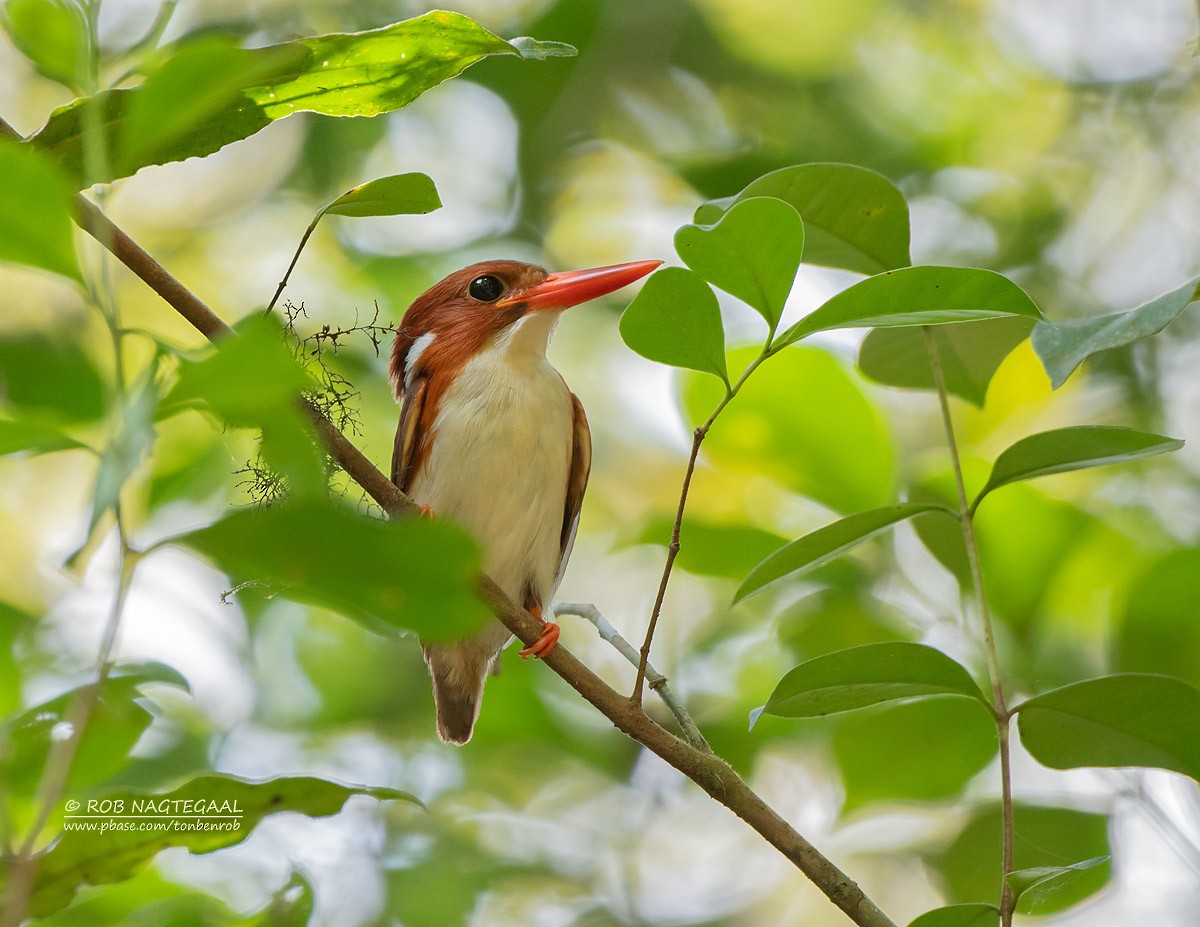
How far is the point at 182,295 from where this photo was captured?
113 cm

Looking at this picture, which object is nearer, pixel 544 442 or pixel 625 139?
pixel 544 442

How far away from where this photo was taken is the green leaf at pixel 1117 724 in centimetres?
129

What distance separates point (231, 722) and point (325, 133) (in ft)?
9.47

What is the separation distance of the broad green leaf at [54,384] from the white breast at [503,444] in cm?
175

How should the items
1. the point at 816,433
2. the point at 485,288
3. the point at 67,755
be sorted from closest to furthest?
the point at 67,755, the point at 816,433, the point at 485,288

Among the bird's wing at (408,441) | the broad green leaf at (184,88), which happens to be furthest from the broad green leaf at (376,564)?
the bird's wing at (408,441)

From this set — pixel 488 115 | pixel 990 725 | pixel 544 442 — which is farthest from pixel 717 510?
pixel 488 115

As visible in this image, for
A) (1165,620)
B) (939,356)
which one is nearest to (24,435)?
(939,356)

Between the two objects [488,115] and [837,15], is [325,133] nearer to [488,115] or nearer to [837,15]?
[488,115]

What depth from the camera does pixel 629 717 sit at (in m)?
1.46

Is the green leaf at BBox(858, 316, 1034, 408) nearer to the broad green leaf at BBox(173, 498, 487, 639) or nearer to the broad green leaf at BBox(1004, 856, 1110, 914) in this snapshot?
the broad green leaf at BBox(1004, 856, 1110, 914)

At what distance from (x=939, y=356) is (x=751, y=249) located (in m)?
0.61

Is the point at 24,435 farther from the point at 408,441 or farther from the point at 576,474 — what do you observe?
the point at 576,474

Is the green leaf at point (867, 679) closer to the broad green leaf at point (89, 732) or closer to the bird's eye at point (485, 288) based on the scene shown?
the broad green leaf at point (89, 732)
